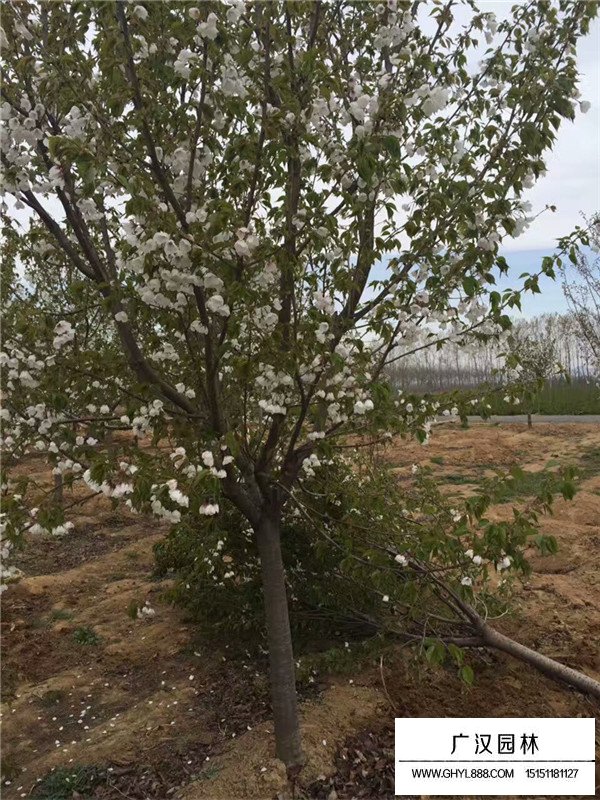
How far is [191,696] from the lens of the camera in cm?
407

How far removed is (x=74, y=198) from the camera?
2688mm

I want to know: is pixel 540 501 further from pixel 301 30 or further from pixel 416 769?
pixel 301 30

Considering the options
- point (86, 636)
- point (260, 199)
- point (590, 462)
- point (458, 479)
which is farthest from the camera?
point (590, 462)

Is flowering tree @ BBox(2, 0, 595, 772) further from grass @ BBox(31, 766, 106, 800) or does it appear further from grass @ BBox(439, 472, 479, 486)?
grass @ BBox(439, 472, 479, 486)

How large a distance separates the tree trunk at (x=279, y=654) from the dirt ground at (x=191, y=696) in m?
0.14

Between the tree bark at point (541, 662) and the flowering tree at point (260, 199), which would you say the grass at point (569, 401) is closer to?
the tree bark at point (541, 662)

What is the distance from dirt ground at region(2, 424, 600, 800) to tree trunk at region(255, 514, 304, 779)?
0.14m

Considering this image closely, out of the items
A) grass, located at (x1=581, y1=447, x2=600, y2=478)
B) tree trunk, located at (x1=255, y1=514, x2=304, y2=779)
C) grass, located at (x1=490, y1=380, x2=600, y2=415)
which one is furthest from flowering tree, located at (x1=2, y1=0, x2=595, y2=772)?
grass, located at (x1=490, y1=380, x2=600, y2=415)

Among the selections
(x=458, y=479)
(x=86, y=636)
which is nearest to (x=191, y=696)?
(x=86, y=636)

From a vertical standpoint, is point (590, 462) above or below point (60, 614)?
above

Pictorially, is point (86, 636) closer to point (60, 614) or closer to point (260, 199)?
point (60, 614)

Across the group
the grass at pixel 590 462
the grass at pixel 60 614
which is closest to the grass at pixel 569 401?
the grass at pixel 590 462

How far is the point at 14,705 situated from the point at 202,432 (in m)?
2.83

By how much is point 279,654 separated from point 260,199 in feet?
8.02
